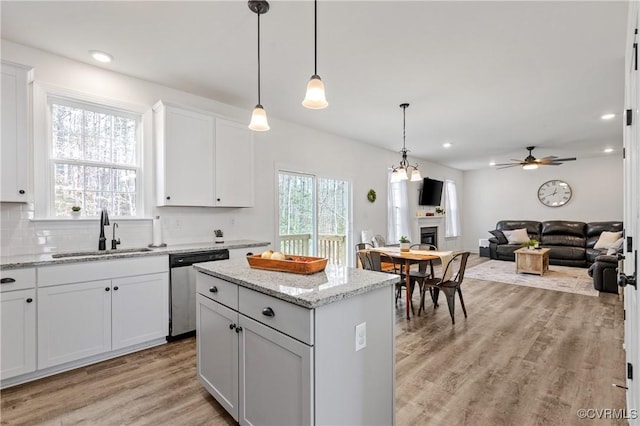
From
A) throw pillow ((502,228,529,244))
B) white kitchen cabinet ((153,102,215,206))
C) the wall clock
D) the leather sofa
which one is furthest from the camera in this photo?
the wall clock

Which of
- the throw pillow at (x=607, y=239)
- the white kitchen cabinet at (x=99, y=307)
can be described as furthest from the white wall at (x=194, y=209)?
the throw pillow at (x=607, y=239)

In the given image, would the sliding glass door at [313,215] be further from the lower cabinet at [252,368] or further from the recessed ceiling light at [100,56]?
the lower cabinet at [252,368]

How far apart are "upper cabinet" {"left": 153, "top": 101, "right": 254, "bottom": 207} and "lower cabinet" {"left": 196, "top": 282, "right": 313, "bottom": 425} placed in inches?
68.2

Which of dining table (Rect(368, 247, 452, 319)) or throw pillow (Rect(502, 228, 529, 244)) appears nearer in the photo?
dining table (Rect(368, 247, 452, 319))

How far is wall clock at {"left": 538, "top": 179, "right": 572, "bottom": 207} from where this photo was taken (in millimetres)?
8534

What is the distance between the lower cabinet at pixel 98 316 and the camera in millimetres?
2496

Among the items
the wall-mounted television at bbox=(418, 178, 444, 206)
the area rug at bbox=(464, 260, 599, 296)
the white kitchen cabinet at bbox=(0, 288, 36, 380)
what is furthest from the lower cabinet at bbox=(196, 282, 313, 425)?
the wall-mounted television at bbox=(418, 178, 444, 206)

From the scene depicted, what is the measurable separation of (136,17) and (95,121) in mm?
1345

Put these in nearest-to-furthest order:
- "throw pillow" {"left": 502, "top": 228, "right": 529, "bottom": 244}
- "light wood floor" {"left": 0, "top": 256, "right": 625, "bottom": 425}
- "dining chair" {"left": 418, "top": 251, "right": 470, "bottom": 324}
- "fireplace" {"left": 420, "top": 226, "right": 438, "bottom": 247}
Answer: "light wood floor" {"left": 0, "top": 256, "right": 625, "bottom": 425}, "dining chair" {"left": 418, "top": 251, "right": 470, "bottom": 324}, "throw pillow" {"left": 502, "top": 228, "right": 529, "bottom": 244}, "fireplace" {"left": 420, "top": 226, "right": 438, "bottom": 247}

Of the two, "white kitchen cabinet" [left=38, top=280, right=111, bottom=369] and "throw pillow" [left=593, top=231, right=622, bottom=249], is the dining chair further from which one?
"throw pillow" [left=593, top=231, right=622, bottom=249]

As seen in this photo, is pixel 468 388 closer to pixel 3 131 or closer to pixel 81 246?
pixel 81 246

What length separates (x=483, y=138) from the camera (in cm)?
605

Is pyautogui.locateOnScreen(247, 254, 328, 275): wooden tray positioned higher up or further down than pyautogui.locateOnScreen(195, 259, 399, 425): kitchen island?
higher up

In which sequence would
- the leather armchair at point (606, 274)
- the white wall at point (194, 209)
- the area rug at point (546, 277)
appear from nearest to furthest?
the white wall at point (194, 209) → the leather armchair at point (606, 274) → the area rug at point (546, 277)
